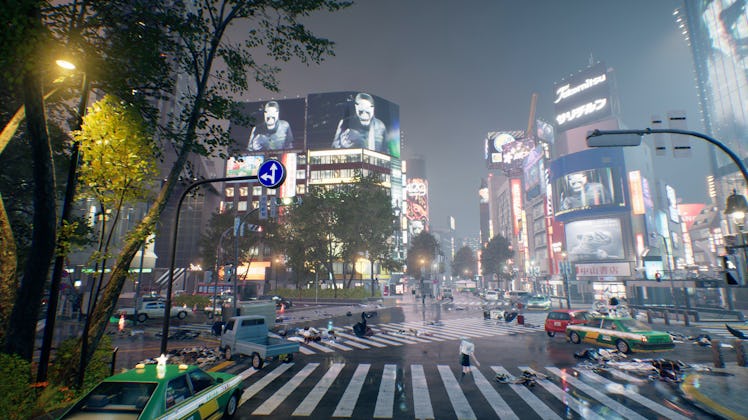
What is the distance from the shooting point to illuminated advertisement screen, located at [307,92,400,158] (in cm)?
9444

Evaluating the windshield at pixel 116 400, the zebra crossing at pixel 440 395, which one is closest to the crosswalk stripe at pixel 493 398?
the zebra crossing at pixel 440 395

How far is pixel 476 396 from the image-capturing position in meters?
9.85

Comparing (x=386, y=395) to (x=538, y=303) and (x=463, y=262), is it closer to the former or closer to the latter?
(x=538, y=303)

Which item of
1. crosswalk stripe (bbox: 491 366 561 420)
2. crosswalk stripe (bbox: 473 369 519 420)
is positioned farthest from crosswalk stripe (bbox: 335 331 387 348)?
crosswalk stripe (bbox: 491 366 561 420)

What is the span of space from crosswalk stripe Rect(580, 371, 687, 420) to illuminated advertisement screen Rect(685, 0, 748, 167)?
114 m

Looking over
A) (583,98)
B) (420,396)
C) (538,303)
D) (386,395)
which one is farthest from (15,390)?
(583,98)

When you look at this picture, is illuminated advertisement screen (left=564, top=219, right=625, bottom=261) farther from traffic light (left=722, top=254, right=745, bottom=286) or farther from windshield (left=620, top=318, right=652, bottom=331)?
traffic light (left=722, top=254, right=745, bottom=286)

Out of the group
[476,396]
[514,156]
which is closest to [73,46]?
[476,396]

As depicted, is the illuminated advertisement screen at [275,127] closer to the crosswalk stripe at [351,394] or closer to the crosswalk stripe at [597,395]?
the crosswalk stripe at [351,394]

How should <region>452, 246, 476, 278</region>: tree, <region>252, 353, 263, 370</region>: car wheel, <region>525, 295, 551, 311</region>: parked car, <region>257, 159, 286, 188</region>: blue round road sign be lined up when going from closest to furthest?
<region>257, 159, 286, 188</region>: blue round road sign
<region>252, 353, 263, 370</region>: car wheel
<region>525, 295, 551, 311</region>: parked car
<region>452, 246, 476, 278</region>: tree

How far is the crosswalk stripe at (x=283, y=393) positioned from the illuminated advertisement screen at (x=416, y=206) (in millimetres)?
118489

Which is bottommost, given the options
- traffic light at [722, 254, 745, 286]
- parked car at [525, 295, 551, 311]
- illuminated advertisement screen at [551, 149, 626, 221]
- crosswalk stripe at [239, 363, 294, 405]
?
parked car at [525, 295, 551, 311]

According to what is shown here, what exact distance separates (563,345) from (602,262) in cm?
5716

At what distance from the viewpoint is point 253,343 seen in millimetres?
13805
